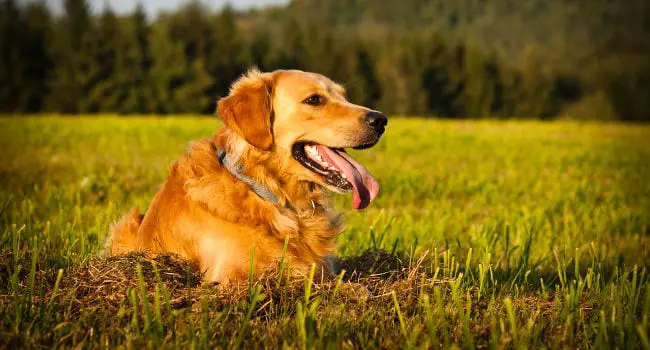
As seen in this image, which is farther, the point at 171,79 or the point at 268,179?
the point at 171,79

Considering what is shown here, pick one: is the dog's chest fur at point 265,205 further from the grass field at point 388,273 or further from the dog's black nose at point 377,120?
the dog's black nose at point 377,120

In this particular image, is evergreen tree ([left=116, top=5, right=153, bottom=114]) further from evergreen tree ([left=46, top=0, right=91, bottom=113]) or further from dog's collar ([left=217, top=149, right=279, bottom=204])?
dog's collar ([left=217, top=149, right=279, bottom=204])

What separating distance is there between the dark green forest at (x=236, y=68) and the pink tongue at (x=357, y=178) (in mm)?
33299

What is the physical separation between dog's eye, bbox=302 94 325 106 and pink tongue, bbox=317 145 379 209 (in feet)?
1.00

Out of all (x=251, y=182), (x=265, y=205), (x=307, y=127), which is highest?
(x=307, y=127)

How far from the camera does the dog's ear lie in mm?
3807

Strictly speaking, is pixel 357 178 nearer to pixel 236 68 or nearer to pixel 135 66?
pixel 135 66

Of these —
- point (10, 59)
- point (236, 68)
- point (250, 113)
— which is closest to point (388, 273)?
point (250, 113)

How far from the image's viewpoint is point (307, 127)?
394 cm

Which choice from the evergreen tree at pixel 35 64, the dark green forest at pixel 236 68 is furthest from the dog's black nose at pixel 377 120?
the evergreen tree at pixel 35 64

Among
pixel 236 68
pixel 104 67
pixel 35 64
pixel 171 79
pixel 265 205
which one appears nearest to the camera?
pixel 265 205

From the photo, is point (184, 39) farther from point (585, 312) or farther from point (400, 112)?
point (585, 312)

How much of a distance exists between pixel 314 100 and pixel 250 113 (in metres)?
0.46

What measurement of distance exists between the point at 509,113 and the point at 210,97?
27918 mm
